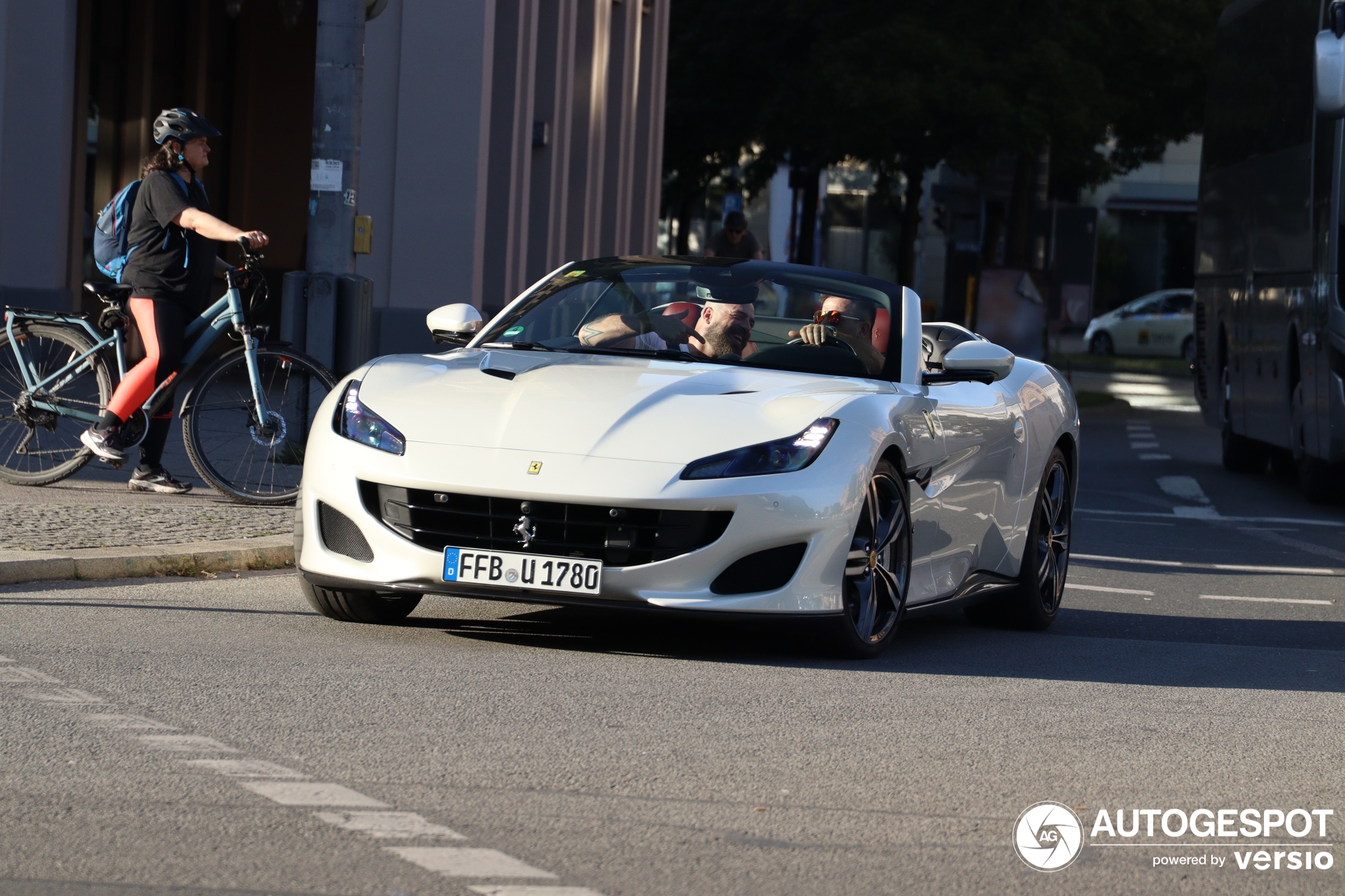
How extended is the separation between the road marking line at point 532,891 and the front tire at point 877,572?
110 inches

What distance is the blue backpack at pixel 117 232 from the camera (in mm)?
10094

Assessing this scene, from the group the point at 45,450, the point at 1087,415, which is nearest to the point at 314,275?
the point at 45,450

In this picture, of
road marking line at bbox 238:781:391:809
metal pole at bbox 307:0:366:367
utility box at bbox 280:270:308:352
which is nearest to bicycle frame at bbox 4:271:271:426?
utility box at bbox 280:270:308:352

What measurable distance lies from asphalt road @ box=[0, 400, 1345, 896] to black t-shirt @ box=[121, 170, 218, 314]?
6.88ft

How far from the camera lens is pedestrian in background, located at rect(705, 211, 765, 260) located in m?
18.1

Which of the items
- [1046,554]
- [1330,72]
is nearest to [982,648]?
[1046,554]

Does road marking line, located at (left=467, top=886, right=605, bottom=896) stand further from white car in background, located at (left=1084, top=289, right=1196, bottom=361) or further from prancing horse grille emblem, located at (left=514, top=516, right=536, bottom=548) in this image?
white car in background, located at (left=1084, top=289, right=1196, bottom=361)

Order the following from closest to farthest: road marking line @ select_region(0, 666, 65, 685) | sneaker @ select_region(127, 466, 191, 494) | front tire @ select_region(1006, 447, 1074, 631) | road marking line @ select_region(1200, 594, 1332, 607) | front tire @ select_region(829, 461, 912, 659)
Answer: road marking line @ select_region(0, 666, 65, 685) < front tire @ select_region(829, 461, 912, 659) < front tire @ select_region(1006, 447, 1074, 631) < road marking line @ select_region(1200, 594, 1332, 607) < sneaker @ select_region(127, 466, 191, 494)

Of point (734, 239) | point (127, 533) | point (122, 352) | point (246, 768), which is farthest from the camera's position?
point (734, 239)

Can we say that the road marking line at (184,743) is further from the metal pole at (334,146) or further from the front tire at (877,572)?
the metal pole at (334,146)

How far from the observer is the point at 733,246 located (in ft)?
60.1

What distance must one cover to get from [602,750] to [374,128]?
47.5 feet

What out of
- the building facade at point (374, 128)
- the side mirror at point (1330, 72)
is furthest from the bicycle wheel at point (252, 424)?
the side mirror at point (1330, 72)

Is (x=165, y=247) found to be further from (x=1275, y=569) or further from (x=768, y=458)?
(x=1275, y=569)
